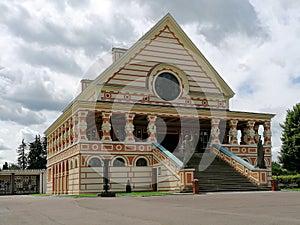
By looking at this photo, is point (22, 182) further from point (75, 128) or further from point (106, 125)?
point (106, 125)

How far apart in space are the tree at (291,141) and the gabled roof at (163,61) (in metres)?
10.9

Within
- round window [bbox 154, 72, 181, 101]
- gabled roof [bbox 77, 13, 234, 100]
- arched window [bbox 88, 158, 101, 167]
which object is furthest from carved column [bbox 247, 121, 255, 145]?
arched window [bbox 88, 158, 101, 167]

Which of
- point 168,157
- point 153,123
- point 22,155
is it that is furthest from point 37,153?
point 168,157

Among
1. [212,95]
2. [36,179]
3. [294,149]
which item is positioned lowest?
[36,179]

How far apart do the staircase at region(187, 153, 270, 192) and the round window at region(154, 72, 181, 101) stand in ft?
19.8

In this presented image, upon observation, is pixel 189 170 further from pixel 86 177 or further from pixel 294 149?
pixel 294 149

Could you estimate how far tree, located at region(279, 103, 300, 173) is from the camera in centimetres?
4650

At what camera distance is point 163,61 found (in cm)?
3828

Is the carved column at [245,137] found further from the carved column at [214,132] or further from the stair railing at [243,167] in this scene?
the stair railing at [243,167]

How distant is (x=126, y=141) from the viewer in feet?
112

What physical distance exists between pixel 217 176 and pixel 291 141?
19.4m

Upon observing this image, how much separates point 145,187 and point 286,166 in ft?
71.1

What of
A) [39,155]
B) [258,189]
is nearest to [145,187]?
[258,189]

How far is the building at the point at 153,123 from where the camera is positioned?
32.8m
